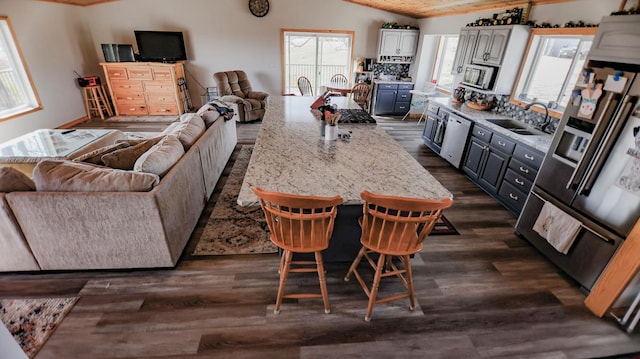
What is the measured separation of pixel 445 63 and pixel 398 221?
6.09 metres

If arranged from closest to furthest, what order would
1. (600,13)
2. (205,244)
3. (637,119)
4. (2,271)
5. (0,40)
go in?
(637,119), (2,271), (205,244), (600,13), (0,40)

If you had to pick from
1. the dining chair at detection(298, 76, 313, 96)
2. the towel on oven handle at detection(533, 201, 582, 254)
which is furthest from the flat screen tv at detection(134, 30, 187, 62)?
the towel on oven handle at detection(533, 201, 582, 254)

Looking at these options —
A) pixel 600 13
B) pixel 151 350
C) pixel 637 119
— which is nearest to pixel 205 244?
pixel 151 350

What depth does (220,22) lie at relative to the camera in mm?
6566

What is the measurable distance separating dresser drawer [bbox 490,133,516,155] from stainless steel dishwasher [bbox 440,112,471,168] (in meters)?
0.50

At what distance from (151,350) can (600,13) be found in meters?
4.93

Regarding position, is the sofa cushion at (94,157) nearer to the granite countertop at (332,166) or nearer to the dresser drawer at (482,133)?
the granite countertop at (332,166)

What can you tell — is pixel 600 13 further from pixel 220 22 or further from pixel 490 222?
pixel 220 22

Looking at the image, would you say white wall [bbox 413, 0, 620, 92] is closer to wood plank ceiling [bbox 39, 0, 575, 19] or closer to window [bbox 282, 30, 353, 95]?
wood plank ceiling [bbox 39, 0, 575, 19]

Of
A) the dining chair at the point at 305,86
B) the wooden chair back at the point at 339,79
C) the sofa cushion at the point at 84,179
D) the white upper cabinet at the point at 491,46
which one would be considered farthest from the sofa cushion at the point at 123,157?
the wooden chair back at the point at 339,79

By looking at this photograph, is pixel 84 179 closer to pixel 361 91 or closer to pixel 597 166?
pixel 597 166

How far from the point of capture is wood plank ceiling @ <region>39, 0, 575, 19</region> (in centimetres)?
404

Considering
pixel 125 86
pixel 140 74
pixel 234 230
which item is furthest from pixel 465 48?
pixel 125 86

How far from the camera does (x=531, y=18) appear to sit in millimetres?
3738
